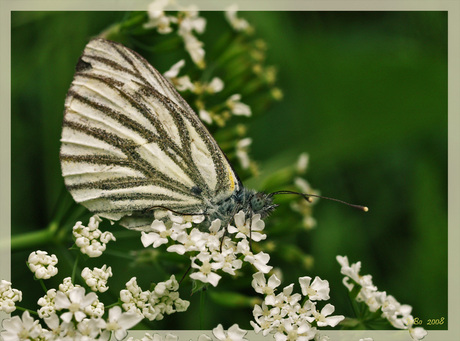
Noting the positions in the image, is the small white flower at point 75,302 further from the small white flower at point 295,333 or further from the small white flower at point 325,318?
the small white flower at point 325,318

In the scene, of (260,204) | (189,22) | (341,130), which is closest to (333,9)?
(341,130)

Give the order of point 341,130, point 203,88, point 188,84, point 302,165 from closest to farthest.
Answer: point 188,84
point 203,88
point 302,165
point 341,130

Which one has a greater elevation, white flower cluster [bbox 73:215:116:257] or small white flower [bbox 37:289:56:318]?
white flower cluster [bbox 73:215:116:257]

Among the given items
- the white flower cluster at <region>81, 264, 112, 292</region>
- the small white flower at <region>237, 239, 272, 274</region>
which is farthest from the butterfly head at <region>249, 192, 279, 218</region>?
the white flower cluster at <region>81, 264, 112, 292</region>

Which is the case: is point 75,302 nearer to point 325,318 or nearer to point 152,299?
point 152,299

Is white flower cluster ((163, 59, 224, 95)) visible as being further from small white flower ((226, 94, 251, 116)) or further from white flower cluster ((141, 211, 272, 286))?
white flower cluster ((141, 211, 272, 286))

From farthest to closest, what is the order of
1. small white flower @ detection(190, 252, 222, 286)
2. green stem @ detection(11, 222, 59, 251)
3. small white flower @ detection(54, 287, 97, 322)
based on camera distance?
green stem @ detection(11, 222, 59, 251)
small white flower @ detection(190, 252, 222, 286)
small white flower @ detection(54, 287, 97, 322)
